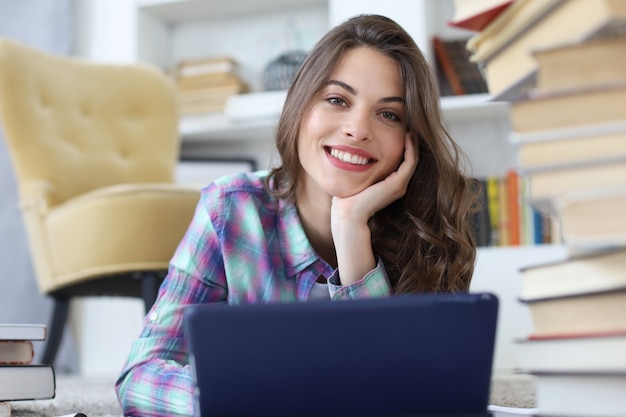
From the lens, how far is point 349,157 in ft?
4.04

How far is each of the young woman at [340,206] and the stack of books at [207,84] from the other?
68.4 inches

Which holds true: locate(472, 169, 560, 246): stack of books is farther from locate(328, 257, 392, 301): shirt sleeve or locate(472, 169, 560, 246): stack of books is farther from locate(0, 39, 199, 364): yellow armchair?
locate(328, 257, 392, 301): shirt sleeve

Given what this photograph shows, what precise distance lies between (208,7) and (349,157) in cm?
213

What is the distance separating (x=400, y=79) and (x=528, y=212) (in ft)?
5.01

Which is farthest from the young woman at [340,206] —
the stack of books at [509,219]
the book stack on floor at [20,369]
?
the stack of books at [509,219]

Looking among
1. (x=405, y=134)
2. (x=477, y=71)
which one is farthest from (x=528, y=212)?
(x=405, y=134)

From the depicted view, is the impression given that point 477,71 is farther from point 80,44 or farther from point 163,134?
point 80,44

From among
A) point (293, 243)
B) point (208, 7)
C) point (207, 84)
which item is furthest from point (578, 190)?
point (208, 7)

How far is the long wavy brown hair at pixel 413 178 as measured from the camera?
1.27m

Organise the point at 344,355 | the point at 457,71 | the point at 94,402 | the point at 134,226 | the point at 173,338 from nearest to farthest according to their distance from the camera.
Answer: the point at 344,355
the point at 173,338
the point at 94,402
the point at 134,226
the point at 457,71

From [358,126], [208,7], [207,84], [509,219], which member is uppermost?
[208,7]

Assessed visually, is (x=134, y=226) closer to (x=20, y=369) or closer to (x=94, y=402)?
(x=94, y=402)

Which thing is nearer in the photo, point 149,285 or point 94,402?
point 94,402

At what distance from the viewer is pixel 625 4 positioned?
0.60m
